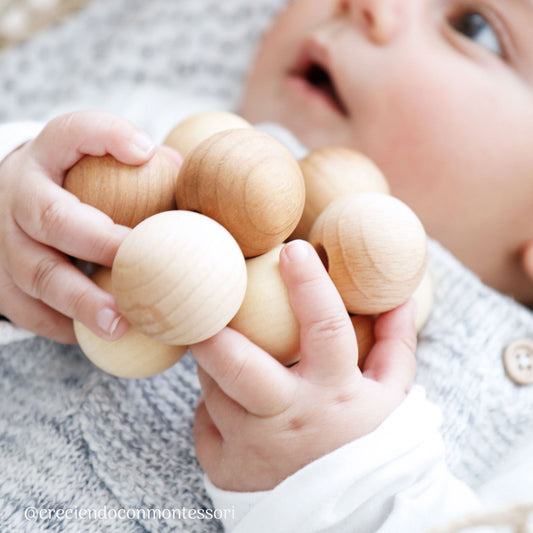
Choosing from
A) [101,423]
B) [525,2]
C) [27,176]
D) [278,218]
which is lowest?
[101,423]

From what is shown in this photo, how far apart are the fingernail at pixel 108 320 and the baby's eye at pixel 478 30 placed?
652 mm

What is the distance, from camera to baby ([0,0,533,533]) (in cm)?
46

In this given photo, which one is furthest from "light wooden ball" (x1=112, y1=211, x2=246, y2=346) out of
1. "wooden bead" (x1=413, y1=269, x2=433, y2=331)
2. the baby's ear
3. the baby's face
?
the baby's ear

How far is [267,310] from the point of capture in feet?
1.46

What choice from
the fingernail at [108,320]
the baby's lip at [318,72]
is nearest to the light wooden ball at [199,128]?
the fingernail at [108,320]

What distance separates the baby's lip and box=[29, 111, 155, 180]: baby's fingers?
41cm

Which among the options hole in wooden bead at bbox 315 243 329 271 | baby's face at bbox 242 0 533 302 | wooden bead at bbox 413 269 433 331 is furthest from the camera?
baby's face at bbox 242 0 533 302

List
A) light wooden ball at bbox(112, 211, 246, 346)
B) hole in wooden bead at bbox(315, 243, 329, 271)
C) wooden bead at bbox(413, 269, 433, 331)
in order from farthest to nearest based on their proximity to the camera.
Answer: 1. wooden bead at bbox(413, 269, 433, 331)
2. hole in wooden bead at bbox(315, 243, 329, 271)
3. light wooden ball at bbox(112, 211, 246, 346)

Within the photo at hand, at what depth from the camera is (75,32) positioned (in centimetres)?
122

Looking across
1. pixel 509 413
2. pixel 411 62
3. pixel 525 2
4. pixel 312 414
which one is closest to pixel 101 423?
pixel 312 414

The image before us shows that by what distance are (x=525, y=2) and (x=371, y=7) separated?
204 millimetres

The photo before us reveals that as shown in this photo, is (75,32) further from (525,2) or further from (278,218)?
(278,218)

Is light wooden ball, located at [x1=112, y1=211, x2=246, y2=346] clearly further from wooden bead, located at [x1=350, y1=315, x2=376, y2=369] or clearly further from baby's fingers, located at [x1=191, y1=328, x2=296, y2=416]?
wooden bead, located at [x1=350, y1=315, x2=376, y2=369]

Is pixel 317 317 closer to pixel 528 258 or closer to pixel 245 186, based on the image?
pixel 245 186
